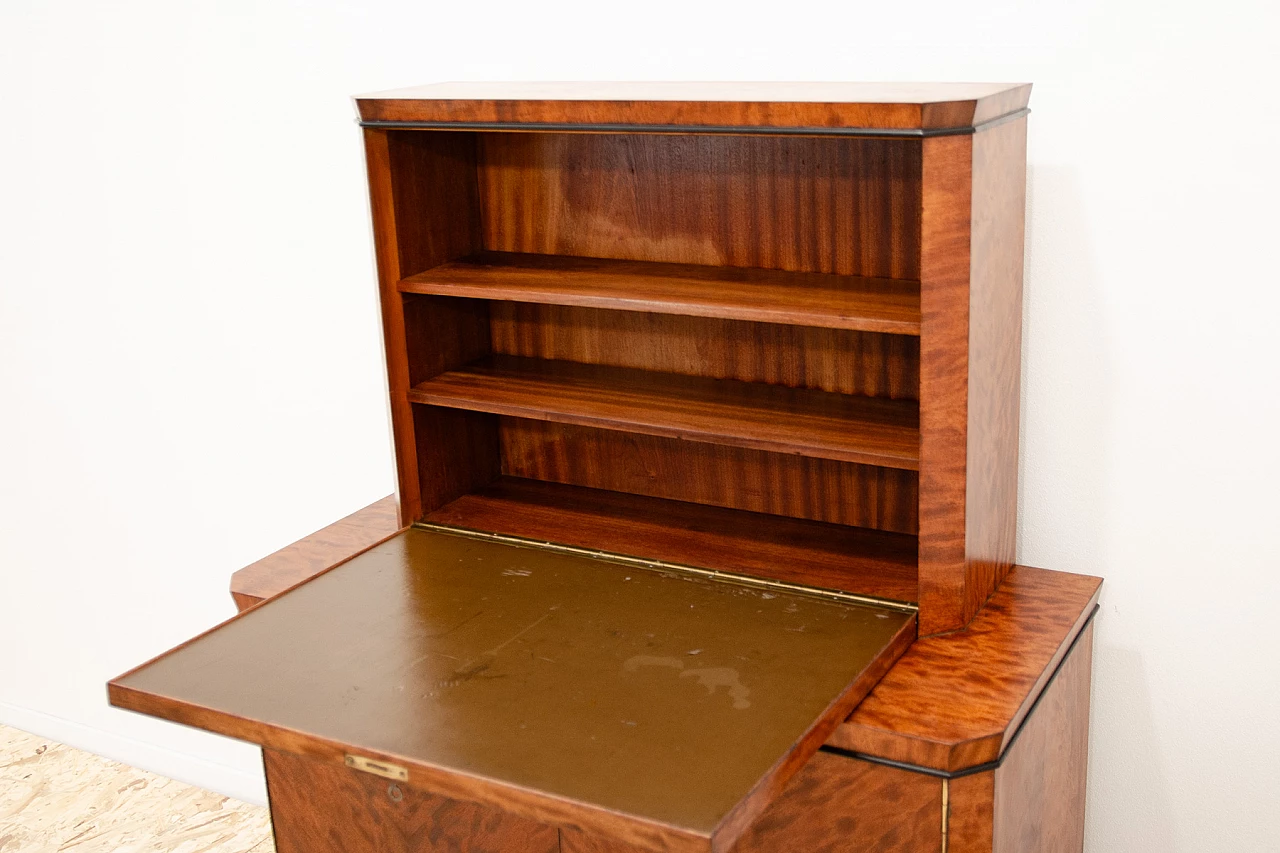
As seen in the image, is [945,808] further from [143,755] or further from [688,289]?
[143,755]

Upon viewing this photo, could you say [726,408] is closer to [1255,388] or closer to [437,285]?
[437,285]

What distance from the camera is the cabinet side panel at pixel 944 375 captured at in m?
1.54

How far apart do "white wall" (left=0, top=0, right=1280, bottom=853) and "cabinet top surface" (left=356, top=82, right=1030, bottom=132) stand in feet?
0.56

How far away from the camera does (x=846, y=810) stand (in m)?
1.59

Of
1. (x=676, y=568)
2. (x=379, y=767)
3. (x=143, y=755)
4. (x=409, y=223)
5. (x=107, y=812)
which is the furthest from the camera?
(x=143, y=755)

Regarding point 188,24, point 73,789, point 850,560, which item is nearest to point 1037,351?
point 850,560

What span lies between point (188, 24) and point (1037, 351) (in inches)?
68.5

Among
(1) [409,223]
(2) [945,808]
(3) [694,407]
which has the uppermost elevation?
(1) [409,223]

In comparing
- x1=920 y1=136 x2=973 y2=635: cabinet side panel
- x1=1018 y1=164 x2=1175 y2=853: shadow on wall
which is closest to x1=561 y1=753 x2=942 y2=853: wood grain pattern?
x1=920 y1=136 x2=973 y2=635: cabinet side panel

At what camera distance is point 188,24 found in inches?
101

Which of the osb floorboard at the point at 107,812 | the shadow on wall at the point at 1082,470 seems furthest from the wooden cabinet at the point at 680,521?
the osb floorboard at the point at 107,812

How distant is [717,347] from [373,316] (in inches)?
31.7

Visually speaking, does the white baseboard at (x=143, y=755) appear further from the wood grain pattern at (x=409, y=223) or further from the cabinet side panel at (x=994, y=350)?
the cabinet side panel at (x=994, y=350)

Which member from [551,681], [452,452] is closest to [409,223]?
[452,452]
